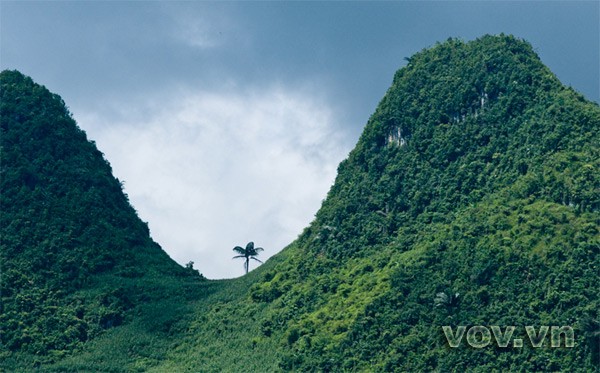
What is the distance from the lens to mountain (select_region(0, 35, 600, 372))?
9538cm

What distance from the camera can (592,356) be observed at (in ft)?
290

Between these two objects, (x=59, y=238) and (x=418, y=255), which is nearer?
(x=418, y=255)

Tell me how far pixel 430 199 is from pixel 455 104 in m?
10.2

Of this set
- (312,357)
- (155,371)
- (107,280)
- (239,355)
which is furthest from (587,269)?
(107,280)

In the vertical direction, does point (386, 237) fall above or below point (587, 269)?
above

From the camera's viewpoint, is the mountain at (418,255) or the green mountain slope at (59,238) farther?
the green mountain slope at (59,238)

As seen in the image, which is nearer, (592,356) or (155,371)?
(592,356)

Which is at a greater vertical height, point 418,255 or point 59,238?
point 59,238

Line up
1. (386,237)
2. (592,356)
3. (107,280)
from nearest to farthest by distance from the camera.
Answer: (592,356) < (386,237) < (107,280)

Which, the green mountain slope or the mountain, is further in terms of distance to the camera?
the green mountain slope

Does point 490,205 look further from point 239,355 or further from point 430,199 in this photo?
point 239,355

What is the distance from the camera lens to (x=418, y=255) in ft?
341

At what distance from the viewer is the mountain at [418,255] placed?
95375mm

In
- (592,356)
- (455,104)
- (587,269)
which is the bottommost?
(592,356)
